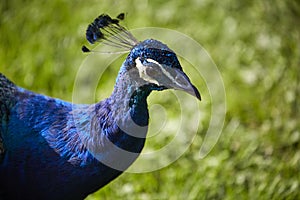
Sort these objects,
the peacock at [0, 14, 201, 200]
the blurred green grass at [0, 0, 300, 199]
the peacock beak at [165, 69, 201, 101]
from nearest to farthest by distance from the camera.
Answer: the peacock beak at [165, 69, 201, 101] → the peacock at [0, 14, 201, 200] → the blurred green grass at [0, 0, 300, 199]

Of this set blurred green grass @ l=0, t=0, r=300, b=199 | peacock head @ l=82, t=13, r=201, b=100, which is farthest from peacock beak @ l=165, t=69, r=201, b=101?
blurred green grass @ l=0, t=0, r=300, b=199

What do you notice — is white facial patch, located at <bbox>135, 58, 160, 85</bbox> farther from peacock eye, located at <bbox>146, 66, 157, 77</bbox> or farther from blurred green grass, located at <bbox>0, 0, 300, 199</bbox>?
blurred green grass, located at <bbox>0, 0, 300, 199</bbox>

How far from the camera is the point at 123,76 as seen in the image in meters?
2.77

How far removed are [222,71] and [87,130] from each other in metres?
1.89

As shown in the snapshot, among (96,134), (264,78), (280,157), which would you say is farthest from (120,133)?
(264,78)

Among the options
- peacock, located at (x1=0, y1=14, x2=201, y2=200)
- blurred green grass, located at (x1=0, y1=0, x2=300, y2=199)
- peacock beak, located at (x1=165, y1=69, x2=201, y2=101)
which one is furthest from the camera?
blurred green grass, located at (x1=0, y1=0, x2=300, y2=199)

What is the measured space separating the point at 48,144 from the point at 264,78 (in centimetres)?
196

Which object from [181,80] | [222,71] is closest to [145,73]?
[181,80]

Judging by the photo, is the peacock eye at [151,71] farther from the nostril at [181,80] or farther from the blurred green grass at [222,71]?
the blurred green grass at [222,71]

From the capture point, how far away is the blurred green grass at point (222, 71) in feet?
12.2

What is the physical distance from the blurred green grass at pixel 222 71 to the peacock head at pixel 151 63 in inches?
41.9

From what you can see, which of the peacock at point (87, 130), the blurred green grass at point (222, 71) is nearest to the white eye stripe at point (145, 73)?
the peacock at point (87, 130)

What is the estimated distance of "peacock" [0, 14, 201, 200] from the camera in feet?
8.80

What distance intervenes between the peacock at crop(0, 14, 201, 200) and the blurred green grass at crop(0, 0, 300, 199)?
2.48 feet
